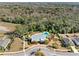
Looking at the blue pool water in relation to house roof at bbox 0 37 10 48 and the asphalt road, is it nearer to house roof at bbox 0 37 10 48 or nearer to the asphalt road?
the asphalt road

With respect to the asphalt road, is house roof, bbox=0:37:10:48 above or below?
above

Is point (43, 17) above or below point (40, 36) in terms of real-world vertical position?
above

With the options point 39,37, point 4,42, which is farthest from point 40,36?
point 4,42

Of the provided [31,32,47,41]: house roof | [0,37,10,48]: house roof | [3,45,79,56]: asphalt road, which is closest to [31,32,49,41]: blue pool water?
[31,32,47,41]: house roof

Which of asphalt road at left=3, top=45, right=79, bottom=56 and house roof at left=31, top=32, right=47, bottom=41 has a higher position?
house roof at left=31, top=32, right=47, bottom=41

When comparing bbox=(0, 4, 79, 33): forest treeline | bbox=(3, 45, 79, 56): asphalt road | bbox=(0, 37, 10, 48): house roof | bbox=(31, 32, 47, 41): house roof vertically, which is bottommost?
bbox=(3, 45, 79, 56): asphalt road

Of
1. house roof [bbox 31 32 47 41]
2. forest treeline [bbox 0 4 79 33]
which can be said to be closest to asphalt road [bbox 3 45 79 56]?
house roof [bbox 31 32 47 41]

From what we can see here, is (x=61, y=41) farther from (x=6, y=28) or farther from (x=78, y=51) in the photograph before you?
(x=6, y=28)

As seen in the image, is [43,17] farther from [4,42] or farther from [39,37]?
[4,42]

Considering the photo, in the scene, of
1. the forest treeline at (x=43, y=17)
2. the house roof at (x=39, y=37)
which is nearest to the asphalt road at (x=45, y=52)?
the house roof at (x=39, y=37)

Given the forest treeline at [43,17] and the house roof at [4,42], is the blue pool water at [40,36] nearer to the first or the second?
the forest treeline at [43,17]

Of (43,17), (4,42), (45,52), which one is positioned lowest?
(45,52)

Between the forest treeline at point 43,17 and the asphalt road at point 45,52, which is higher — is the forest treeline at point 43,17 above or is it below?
above
